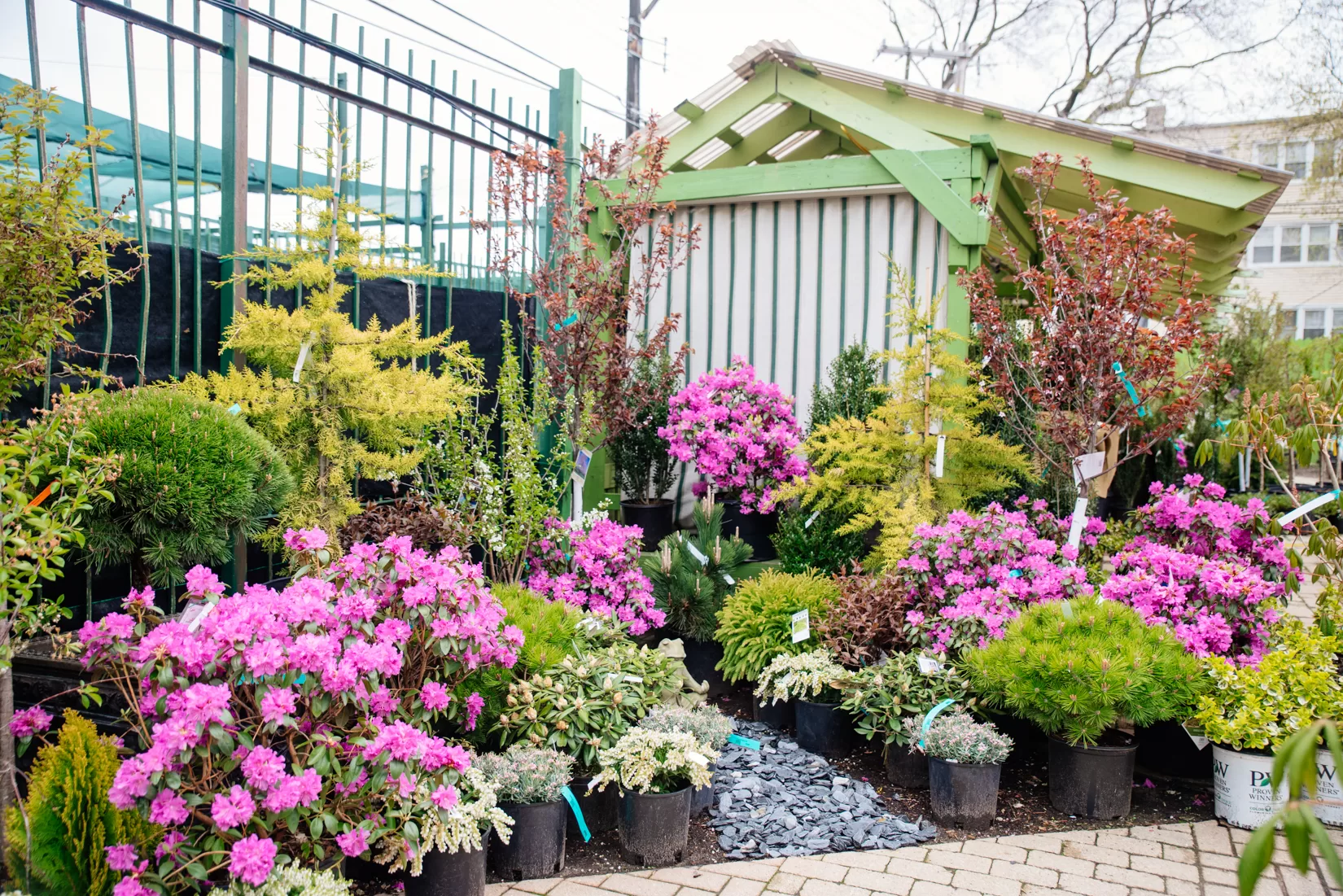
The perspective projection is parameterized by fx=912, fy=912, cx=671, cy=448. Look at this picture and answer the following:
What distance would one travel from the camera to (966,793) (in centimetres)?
329

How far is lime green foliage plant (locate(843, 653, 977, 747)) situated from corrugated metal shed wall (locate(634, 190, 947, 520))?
2456 mm

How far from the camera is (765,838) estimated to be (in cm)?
321

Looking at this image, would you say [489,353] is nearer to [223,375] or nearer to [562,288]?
[562,288]

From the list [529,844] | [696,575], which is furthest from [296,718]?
[696,575]

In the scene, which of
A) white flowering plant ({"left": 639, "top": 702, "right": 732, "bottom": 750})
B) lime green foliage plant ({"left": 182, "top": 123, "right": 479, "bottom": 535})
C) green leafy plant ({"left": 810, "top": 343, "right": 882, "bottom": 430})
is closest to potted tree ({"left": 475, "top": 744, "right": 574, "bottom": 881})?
white flowering plant ({"left": 639, "top": 702, "right": 732, "bottom": 750})

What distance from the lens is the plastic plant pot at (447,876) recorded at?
254cm

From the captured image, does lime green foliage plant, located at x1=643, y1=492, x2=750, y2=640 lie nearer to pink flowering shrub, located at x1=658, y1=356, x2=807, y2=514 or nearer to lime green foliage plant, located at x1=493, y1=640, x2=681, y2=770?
pink flowering shrub, located at x1=658, y1=356, x2=807, y2=514

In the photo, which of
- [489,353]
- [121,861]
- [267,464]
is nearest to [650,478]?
[489,353]

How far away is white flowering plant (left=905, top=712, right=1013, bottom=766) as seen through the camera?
10.9ft

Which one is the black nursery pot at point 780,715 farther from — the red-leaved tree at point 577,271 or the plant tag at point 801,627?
the red-leaved tree at point 577,271

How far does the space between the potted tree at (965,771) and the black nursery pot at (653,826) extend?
972 millimetres

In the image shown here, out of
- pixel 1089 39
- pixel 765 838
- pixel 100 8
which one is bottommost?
pixel 765 838

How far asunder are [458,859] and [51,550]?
1.33m

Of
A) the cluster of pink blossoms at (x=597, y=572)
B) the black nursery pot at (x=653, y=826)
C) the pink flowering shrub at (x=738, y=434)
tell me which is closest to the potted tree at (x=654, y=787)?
the black nursery pot at (x=653, y=826)
